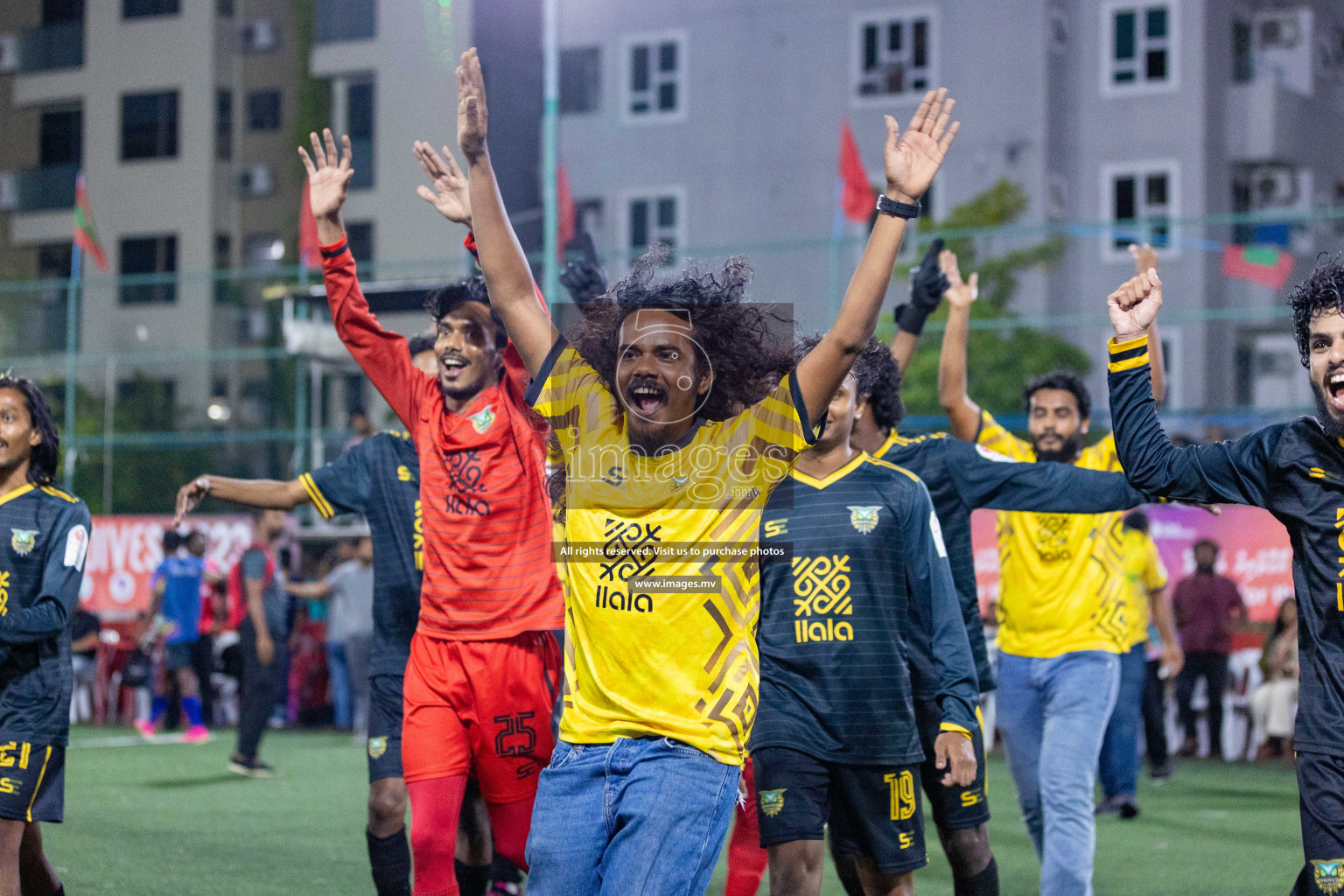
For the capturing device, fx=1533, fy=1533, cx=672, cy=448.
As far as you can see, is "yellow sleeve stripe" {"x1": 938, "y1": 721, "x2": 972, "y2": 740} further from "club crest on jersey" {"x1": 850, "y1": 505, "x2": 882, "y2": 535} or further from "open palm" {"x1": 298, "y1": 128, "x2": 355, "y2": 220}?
"open palm" {"x1": 298, "y1": 128, "x2": 355, "y2": 220}

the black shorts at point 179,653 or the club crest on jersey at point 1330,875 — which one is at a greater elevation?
the club crest on jersey at point 1330,875

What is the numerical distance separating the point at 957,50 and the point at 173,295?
48.8ft

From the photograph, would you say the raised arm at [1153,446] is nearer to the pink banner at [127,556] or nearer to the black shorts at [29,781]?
the black shorts at [29,781]

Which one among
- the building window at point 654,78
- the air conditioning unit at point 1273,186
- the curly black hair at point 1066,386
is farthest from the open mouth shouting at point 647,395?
the air conditioning unit at point 1273,186

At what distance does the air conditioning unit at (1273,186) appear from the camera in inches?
1141

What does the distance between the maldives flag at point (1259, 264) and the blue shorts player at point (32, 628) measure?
1779cm

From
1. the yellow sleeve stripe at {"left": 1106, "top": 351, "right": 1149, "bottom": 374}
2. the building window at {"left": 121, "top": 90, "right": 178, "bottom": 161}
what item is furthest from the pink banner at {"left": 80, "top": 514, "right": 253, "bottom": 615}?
the building window at {"left": 121, "top": 90, "right": 178, "bottom": 161}

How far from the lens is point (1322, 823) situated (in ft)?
12.4

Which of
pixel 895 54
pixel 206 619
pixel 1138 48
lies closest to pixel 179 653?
pixel 206 619

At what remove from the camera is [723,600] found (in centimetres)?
368

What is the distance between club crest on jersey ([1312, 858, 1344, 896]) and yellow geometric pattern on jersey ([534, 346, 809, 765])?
1.44 m

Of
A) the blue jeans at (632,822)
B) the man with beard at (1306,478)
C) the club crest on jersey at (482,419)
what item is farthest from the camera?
the club crest on jersey at (482,419)

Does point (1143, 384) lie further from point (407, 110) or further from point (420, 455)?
point (407, 110)

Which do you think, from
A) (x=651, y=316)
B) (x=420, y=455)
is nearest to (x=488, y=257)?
(x=651, y=316)
